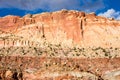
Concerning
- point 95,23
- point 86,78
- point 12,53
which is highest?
point 95,23

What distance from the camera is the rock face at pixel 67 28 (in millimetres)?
108225

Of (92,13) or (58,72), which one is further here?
(92,13)

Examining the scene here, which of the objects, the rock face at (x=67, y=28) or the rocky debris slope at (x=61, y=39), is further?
the rock face at (x=67, y=28)

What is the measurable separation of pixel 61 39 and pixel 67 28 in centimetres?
342

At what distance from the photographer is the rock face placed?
355 ft

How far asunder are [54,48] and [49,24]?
1361 cm

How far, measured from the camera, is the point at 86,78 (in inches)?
2359

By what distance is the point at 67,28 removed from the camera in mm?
111562

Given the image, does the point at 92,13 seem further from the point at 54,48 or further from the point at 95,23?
the point at 54,48

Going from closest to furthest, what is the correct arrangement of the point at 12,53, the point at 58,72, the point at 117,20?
the point at 58,72 → the point at 12,53 → the point at 117,20

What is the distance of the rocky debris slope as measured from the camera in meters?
89.2

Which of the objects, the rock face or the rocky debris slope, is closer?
the rocky debris slope

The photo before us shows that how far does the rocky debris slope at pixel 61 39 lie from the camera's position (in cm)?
8919

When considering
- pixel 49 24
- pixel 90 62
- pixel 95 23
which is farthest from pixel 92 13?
pixel 90 62
